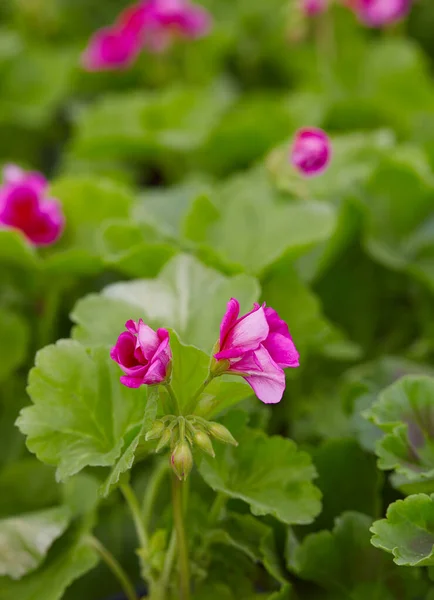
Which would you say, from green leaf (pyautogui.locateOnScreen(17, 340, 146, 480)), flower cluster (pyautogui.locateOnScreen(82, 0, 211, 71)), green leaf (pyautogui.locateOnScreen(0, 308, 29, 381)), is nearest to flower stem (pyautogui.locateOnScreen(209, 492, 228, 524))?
green leaf (pyautogui.locateOnScreen(17, 340, 146, 480))

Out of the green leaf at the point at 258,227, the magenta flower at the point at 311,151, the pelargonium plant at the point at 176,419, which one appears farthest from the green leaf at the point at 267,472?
the magenta flower at the point at 311,151

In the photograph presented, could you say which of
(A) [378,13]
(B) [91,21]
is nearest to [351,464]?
(A) [378,13]

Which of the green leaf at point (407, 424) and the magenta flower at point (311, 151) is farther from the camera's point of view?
the magenta flower at point (311, 151)

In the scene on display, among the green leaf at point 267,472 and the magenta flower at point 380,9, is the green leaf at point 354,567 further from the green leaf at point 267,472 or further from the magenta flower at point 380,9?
the magenta flower at point 380,9

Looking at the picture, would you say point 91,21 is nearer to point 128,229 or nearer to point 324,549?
point 128,229

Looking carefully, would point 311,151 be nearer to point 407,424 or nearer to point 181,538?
point 407,424
